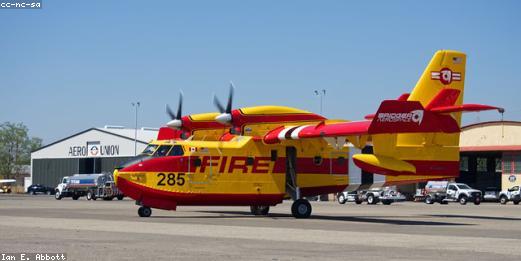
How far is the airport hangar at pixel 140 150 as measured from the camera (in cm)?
7844

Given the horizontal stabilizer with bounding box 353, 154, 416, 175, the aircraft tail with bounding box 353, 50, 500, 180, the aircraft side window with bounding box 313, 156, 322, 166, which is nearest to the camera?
the aircraft tail with bounding box 353, 50, 500, 180

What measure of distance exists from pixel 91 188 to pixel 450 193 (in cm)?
3328

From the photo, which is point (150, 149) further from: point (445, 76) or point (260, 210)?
point (445, 76)

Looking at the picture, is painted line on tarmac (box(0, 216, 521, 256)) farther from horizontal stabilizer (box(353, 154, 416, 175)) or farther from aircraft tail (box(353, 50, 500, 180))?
horizontal stabilizer (box(353, 154, 416, 175))

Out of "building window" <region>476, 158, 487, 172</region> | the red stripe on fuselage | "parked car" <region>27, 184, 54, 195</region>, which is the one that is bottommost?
"parked car" <region>27, 184, 54, 195</region>

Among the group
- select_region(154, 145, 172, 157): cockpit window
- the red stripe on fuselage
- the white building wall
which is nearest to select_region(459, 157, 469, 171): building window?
the white building wall

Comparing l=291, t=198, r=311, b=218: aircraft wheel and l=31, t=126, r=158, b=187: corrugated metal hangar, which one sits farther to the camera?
l=31, t=126, r=158, b=187: corrugated metal hangar

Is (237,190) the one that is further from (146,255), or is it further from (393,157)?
(146,255)

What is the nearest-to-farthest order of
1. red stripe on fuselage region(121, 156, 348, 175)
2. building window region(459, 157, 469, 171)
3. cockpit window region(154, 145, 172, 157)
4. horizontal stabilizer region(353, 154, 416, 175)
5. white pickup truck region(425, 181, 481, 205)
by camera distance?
1. horizontal stabilizer region(353, 154, 416, 175)
2. red stripe on fuselage region(121, 156, 348, 175)
3. cockpit window region(154, 145, 172, 157)
4. white pickup truck region(425, 181, 481, 205)
5. building window region(459, 157, 469, 171)

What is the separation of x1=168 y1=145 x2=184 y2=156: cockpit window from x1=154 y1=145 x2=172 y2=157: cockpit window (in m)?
0.20

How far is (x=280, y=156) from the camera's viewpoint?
117 ft

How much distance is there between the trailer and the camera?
71.5 meters

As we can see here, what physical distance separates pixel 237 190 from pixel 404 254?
18347 millimetres

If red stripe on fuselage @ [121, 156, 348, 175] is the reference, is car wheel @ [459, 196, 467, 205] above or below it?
below
